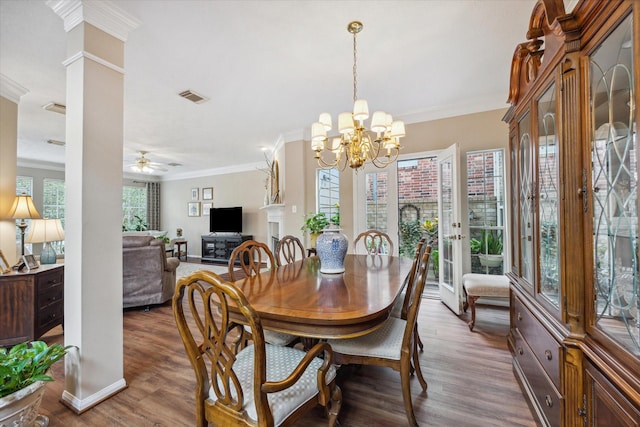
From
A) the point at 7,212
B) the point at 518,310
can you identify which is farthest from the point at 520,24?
the point at 7,212

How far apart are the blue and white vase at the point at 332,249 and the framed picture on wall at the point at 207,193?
6.71 meters

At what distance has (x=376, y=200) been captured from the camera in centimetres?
411

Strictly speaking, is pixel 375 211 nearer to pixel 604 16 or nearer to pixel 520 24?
pixel 520 24

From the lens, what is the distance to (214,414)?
1.08m

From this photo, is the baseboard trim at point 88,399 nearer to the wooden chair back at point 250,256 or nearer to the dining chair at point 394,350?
the wooden chair back at point 250,256

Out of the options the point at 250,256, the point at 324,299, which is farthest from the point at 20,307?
the point at 324,299

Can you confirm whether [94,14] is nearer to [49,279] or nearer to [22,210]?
[22,210]

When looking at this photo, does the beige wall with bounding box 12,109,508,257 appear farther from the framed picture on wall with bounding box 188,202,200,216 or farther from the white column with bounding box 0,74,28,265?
the white column with bounding box 0,74,28,265

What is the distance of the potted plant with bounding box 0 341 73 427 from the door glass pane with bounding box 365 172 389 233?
11.6 ft

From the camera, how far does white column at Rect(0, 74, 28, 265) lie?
2.81 meters

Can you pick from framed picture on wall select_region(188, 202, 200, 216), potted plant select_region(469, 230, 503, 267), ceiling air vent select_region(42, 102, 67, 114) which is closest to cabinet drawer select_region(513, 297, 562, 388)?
potted plant select_region(469, 230, 503, 267)

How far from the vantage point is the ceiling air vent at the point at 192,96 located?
124 inches

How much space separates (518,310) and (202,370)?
1.92 meters

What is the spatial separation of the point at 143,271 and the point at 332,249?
282 centimetres
